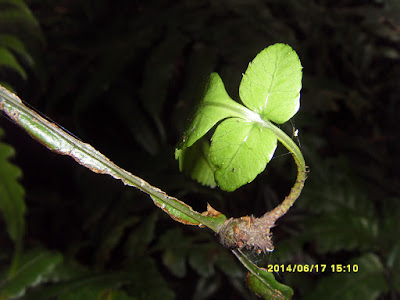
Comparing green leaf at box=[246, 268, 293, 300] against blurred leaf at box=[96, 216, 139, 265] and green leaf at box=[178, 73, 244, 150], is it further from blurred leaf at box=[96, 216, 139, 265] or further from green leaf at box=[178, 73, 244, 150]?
blurred leaf at box=[96, 216, 139, 265]

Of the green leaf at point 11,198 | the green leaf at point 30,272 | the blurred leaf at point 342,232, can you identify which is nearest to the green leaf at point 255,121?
the green leaf at point 11,198

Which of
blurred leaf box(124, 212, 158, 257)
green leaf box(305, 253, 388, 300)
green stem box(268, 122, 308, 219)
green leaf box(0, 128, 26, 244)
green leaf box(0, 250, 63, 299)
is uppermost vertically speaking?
green stem box(268, 122, 308, 219)

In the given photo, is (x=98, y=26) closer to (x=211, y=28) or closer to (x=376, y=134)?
(x=211, y=28)

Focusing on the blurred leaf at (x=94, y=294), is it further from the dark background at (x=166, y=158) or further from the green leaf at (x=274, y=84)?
the green leaf at (x=274, y=84)

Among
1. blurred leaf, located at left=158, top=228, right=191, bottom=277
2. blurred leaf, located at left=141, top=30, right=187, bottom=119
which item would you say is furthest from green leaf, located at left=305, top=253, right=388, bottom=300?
blurred leaf, located at left=141, top=30, right=187, bottom=119

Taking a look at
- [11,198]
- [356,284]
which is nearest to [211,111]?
[11,198]

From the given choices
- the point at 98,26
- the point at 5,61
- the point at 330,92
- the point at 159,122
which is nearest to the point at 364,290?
the point at 330,92

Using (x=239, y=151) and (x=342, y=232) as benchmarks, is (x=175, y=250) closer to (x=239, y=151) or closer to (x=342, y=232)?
(x=342, y=232)
